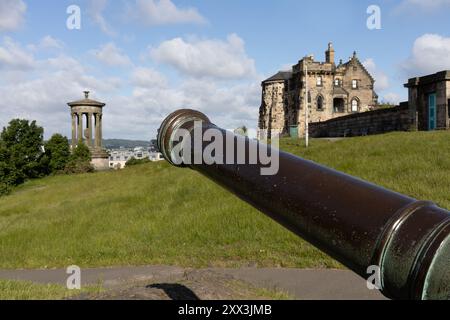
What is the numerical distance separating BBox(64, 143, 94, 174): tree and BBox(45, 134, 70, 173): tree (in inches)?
46.2

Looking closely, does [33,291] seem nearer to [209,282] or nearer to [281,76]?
[209,282]

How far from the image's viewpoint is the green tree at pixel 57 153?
136 ft

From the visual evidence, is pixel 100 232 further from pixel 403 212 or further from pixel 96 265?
Answer: pixel 403 212

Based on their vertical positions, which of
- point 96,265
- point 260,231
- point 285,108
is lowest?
point 96,265

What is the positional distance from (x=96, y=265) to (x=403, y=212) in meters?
7.44

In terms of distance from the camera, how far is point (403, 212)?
190 centimetres

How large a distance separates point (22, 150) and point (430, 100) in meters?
35.5

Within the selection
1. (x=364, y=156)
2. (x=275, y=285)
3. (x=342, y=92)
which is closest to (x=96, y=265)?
(x=275, y=285)

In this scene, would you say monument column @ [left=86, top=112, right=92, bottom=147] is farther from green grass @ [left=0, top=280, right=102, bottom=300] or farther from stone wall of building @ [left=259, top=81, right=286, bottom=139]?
green grass @ [left=0, top=280, right=102, bottom=300]

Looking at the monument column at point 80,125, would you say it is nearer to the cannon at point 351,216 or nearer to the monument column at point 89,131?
the monument column at point 89,131

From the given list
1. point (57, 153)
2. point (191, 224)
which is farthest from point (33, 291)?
point (57, 153)

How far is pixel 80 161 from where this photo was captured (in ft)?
129

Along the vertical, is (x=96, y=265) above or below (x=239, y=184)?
below

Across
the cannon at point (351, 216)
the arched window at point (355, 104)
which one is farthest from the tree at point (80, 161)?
the cannon at point (351, 216)
